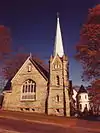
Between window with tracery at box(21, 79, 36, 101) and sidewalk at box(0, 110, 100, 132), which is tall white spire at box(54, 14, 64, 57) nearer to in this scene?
window with tracery at box(21, 79, 36, 101)

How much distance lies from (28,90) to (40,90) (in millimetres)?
2058

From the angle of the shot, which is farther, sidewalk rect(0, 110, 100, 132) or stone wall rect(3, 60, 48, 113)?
stone wall rect(3, 60, 48, 113)

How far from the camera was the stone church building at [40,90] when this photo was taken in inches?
1176

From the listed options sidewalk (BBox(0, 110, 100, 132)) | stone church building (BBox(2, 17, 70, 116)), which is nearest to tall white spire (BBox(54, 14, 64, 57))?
stone church building (BBox(2, 17, 70, 116))

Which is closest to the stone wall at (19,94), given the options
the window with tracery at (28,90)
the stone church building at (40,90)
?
the stone church building at (40,90)

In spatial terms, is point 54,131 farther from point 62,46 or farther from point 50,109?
point 62,46

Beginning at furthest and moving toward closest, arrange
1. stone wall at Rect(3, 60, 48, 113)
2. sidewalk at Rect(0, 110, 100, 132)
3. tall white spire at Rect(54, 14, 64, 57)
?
1. tall white spire at Rect(54, 14, 64, 57)
2. stone wall at Rect(3, 60, 48, 113)
3. sidewalk at Rect(0, 110, 100, 132)

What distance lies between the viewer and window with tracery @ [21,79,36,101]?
1225 inches

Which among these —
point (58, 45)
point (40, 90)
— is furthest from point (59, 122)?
point (58, 45)

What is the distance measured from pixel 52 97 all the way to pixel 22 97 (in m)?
4.87

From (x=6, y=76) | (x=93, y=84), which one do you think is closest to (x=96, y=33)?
(x=93, y=84)

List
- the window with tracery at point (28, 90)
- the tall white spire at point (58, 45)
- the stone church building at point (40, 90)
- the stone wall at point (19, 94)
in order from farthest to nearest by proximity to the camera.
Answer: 1. the tall white spire at point (58, 45)
2. the window with tracery at point (28, 90)
3. the stone wall at point (19, 94)
4. the stone church building at point (40, 90)

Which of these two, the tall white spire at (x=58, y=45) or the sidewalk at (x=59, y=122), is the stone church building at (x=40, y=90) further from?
the sidewalk at (x=59, y=122)

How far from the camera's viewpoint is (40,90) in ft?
102
